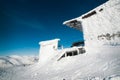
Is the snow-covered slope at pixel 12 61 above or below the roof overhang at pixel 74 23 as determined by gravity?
below

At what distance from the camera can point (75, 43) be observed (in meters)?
26.6

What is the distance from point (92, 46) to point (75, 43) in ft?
29.9

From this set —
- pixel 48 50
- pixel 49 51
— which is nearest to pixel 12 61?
pixel 48 50

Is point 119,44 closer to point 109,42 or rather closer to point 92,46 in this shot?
point 109,42

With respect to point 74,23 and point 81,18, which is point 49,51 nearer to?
point 74,23

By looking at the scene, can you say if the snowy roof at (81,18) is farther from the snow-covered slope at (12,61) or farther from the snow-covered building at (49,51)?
the snow-covered slope at (12,61)

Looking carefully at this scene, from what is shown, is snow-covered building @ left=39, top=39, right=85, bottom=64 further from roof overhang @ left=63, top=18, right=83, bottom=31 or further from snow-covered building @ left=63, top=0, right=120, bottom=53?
snow-covered building @ left=63, top=0, right=120, bottom=53

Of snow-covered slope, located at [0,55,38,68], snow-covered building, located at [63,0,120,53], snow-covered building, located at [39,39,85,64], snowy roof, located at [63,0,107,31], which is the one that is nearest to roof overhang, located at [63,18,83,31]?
snowy roof, located at [63,0,107,31]

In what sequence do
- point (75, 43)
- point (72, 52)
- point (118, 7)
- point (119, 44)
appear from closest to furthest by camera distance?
point (119, 44) → point (118, 7) → point (72, 52) → point (75, 43)

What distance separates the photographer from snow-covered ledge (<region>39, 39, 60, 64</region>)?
73.4ft

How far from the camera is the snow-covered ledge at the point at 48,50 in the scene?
73.4ft

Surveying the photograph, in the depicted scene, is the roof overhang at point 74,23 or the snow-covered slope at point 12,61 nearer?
the roof overhang at point 74,23

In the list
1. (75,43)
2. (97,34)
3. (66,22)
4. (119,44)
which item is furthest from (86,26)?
(75,43)

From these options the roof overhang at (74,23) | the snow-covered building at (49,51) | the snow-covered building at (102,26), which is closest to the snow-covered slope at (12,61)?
the snow-covered building at (49,51)
